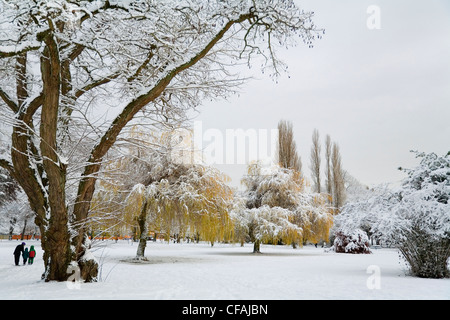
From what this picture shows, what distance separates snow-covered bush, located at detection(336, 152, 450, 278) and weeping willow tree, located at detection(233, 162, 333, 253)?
34.6 feet

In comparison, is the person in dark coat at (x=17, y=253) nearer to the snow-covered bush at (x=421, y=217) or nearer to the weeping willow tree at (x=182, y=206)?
the weeping willow tree at (x=182, y=206)

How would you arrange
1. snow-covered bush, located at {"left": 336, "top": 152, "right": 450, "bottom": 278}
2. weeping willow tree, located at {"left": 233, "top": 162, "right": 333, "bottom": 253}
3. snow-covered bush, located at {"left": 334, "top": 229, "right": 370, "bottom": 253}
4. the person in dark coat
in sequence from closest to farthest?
1. snow-covered bush, located at {"left": 336, "top": 152, "right": 450, "bottom": 278}
2. the person in dark coat
3. weeping willow tree, located at {"left": 233, "top": 162, "right": 333, "bottom": 253}
4. snow-covered bush, located at {"left": 334, "top": 229, "right": 370, "bottom": 253}

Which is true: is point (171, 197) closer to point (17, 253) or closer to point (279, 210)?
point (17, 253)

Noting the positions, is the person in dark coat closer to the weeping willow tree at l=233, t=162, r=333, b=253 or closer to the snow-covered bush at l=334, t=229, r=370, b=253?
the weeping willow tree at l=233, t=162, r=333, b=253

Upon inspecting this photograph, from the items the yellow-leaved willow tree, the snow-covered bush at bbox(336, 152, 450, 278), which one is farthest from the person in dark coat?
the snow-covered bush at bbox(336, 152, 450, 278)

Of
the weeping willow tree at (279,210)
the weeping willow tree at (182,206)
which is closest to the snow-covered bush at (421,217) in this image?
the weeping willow tree at (182,206)

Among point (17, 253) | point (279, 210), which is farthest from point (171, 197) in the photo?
point (279, 210)

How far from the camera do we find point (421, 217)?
8656 millimetres

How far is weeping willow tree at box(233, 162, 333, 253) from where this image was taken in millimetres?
19844

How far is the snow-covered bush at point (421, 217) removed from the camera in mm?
8320
